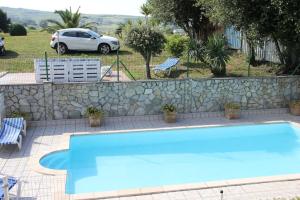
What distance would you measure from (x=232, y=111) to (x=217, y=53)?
11.2 ft

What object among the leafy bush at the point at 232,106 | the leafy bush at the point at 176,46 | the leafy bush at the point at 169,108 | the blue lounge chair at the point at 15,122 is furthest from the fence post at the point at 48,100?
the leafy bush at the point at 176,46

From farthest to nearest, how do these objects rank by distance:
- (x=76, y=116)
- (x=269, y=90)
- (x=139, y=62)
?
(x=139, y=62)
(x=269, y=90)
(x=76, y=116)

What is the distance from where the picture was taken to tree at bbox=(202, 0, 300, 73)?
14.0 m

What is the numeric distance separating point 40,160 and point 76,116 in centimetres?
364

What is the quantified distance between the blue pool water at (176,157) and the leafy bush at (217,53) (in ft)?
13.0

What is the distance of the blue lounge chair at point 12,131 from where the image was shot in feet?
35.1

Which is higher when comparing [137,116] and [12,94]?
[12,94]

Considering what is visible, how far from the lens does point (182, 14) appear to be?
22344 millimetres

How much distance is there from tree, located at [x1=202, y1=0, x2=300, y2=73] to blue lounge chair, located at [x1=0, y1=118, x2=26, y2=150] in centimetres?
870

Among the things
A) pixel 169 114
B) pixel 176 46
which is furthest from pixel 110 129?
pixel 176 46

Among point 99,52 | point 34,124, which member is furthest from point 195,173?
point 99,52

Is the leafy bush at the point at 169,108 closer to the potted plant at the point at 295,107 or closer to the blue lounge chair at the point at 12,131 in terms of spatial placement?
the potted plant at the point at 295,107

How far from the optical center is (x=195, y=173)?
10727 mm

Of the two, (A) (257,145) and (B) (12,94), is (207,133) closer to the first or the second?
(A) (257,145)
